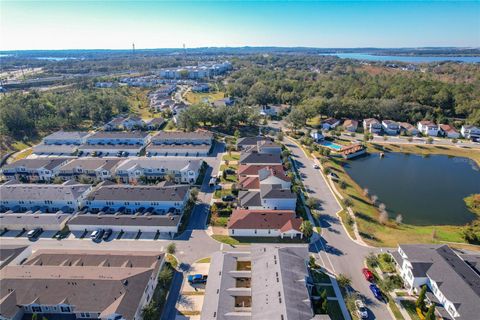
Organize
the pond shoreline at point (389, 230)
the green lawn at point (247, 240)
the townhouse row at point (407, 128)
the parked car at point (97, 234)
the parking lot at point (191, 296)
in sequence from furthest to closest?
1. the townhouse row at point (407, 128)
2. the parked car at point (97, 234)
3. the pond shoreline at point (389, 230)
4. the green lawn at point (247, 240)
5. the parking lot at point (191, 296)

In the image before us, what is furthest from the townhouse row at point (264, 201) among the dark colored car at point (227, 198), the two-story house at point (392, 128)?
the two-story house at point (392, 128)

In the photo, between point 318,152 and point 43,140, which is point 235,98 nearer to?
point 318,152

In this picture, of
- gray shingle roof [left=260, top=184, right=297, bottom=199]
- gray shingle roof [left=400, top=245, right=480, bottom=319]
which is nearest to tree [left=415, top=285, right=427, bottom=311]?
gray shingle roof [left=400, top=245, right=480, bottom=319]

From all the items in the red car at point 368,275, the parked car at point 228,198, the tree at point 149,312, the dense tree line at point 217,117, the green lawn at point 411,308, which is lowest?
the green lawn at point 411,308

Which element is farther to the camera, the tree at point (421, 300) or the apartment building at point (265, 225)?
the apartment building at point (265, 225)

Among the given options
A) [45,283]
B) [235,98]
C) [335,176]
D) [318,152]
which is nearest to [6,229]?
[45,283]

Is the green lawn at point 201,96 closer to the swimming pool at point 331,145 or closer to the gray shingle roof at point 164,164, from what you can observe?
the swimming pool at point 331,145

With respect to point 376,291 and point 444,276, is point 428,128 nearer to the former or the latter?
point 444,276
